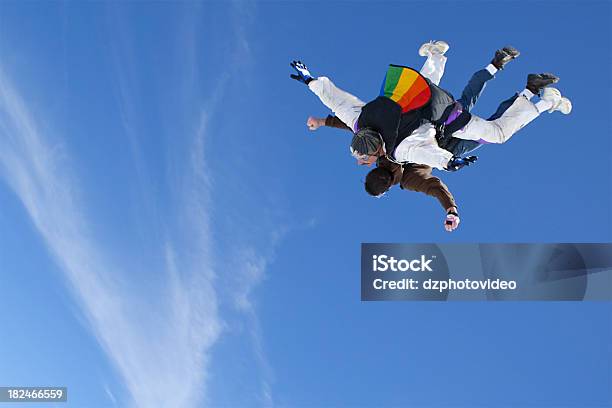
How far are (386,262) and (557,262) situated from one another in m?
3.17

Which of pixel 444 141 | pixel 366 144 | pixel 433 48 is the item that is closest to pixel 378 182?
pixel 366 144

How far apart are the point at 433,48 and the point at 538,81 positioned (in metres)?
1.87

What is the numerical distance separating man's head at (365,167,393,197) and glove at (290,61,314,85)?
217cm

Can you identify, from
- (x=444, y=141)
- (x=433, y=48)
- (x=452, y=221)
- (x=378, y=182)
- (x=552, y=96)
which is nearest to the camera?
(x=452, y=221)

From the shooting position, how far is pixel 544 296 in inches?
435

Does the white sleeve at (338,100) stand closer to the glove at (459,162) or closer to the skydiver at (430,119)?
the skydiver at (430,119)

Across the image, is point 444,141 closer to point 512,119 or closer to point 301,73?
point 512,119

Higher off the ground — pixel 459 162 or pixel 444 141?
pixel 444 141

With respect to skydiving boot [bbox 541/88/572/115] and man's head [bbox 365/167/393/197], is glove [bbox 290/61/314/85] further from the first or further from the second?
skydiving boot [bbox 541/88/572/115]

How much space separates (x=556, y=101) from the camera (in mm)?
9984

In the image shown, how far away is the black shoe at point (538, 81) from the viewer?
1002cm

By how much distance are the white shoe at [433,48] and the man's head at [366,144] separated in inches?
118

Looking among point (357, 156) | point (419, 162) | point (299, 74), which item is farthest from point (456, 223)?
point (299, 74)

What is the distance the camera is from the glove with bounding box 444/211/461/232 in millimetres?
8172
